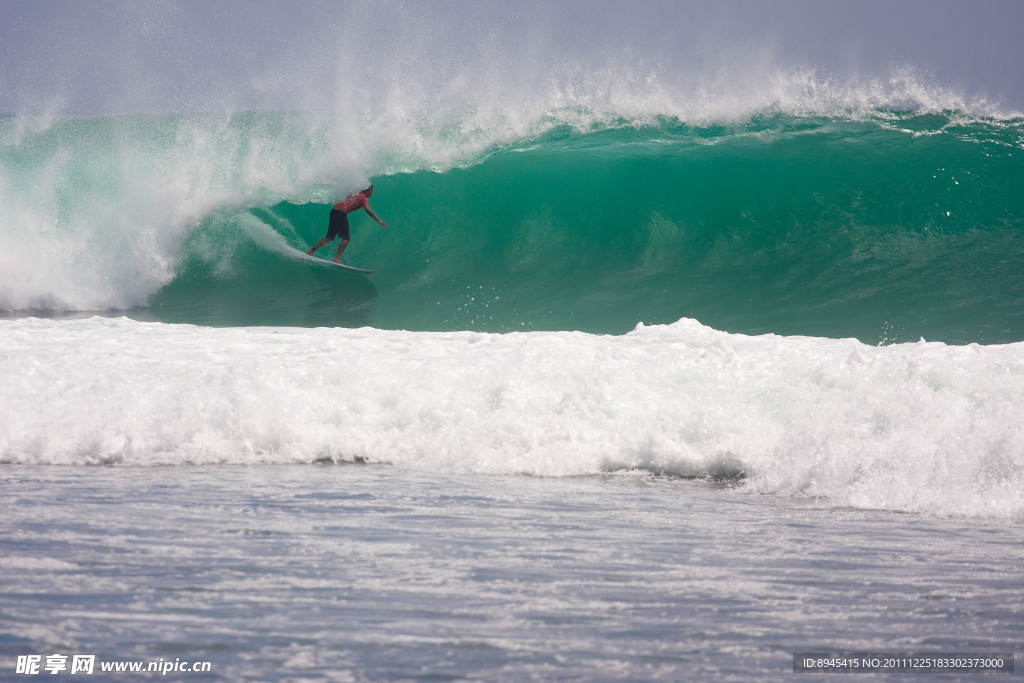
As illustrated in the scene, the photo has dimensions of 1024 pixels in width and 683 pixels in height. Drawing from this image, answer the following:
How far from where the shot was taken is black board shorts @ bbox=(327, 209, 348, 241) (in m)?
10.0

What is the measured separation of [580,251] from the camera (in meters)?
9.96

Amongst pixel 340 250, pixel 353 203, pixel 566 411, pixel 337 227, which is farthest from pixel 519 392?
pixel 353 203

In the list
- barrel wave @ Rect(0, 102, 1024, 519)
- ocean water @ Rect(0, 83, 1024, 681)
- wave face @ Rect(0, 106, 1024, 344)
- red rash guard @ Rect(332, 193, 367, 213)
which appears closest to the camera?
ocean water @ Rect(0, 83, 1024, 681)

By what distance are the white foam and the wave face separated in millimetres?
3218

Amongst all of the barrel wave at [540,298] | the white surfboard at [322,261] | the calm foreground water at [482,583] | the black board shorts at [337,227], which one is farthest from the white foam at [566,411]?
the black board shorts at [337,227]

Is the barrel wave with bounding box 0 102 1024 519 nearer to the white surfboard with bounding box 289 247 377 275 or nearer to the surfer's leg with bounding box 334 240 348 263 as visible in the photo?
the white surfboard with bounding box 289 247 377 275

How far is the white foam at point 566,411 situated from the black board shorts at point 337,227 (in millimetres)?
4722

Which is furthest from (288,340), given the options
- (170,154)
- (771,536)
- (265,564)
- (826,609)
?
(170,154)

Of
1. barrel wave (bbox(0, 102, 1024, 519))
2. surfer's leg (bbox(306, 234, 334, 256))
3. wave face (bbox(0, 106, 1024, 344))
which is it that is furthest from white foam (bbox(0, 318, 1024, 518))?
surfer's leg (bbox(306, 234, 334, 256))

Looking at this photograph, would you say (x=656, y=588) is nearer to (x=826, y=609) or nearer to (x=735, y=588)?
(x=735, y=588)

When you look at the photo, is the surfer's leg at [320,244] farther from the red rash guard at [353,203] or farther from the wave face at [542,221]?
the red rash guard at [353,203]

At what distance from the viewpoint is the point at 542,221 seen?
10492mm

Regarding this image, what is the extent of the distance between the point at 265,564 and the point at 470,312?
21.0 ft

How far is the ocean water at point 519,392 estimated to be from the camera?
7.29 feet
